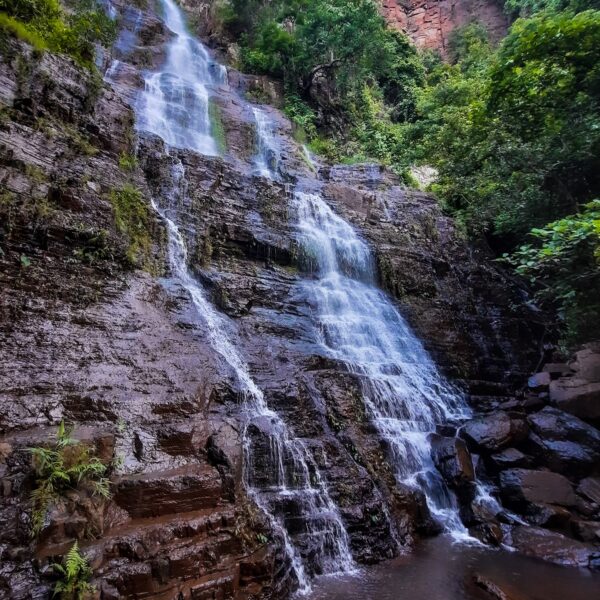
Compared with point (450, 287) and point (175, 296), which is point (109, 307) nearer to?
point (175, 296)

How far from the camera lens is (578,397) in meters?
10.0

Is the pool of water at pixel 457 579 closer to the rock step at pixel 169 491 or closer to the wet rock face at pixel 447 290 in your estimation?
the rock step at pixel 169 491

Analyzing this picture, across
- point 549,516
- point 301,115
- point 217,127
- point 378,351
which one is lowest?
point 549,516

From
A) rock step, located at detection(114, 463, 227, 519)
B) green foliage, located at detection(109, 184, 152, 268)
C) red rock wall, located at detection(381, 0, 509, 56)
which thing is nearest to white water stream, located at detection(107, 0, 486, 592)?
green foliage, located at detection(109, 184, 152, 268)

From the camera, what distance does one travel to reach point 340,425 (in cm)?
839

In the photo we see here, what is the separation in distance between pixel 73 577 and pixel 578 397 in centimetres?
1024

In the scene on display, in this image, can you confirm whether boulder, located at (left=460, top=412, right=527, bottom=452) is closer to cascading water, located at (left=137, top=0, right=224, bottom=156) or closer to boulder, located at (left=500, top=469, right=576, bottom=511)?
boulder, located at (left=500, top=469, right=576, bottom=511)

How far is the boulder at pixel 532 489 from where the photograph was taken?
816 cm

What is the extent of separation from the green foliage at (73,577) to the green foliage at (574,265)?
9173 millimetres

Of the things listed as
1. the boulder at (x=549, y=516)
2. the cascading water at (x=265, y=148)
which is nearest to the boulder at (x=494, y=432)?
the boulder at (x=549, y=516)

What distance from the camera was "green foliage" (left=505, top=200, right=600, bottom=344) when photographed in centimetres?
928

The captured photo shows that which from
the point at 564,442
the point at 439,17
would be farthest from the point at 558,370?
the point at 439,17

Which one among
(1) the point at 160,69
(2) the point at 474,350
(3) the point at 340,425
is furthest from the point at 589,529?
(1) the point at 160,69

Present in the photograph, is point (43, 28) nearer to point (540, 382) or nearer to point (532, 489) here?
point (532, 489)
